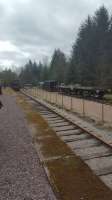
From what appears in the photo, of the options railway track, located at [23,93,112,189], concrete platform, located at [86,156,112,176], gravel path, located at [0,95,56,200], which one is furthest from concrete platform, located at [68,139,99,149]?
concrete platform, located at [86,156,112,176]

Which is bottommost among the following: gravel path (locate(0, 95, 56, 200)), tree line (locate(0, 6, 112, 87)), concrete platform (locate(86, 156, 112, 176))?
gravel path (locate(0, 95, 56, 200))

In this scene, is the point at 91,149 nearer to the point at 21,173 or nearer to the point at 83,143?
the point at 83,143

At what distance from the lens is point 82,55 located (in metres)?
72.9

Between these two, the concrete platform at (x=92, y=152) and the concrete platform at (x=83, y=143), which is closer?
the concrete platform at (x=92, y=152)

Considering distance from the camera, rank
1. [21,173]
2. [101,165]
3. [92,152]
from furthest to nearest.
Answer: [92,152] < [101,165] < [21,173]

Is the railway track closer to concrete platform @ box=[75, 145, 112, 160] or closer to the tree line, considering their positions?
concrete platform @ box=[75, 145, 112, 160]

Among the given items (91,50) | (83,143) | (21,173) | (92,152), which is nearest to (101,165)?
(92,152)

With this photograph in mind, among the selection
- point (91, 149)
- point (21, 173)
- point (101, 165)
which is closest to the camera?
point (21, 173)

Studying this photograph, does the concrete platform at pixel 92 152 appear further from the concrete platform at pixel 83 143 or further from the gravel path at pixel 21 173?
the gravel path at pixel 21 173

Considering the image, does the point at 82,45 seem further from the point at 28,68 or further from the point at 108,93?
the point at 28,68

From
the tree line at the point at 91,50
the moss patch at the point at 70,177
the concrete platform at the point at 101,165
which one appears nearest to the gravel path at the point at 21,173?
the moss patch at the point at 70,177

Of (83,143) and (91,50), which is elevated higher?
(91,50)

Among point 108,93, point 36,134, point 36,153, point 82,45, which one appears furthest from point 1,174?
point 82,45

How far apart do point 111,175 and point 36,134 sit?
6.86 meters
